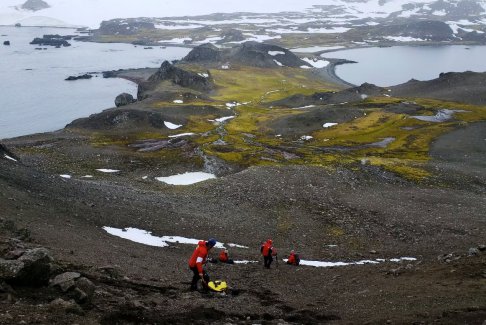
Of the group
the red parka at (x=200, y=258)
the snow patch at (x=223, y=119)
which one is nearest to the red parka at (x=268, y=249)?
the red parka at (x=200, y=258)

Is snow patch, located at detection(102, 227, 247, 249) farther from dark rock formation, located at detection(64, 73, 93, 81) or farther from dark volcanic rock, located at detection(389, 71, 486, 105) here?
dark rock formation, located at detection(64, 73, 93, 81)

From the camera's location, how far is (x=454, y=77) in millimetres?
107875

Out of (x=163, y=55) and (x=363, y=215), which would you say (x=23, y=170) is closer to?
(x=363, y=215)

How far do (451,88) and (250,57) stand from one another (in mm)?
67528

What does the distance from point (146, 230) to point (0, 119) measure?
67876 millimetres

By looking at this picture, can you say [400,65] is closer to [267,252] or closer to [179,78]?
[179,78]

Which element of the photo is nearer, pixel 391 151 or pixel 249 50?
pixel 391 151

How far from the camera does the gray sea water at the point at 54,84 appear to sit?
86.0 m

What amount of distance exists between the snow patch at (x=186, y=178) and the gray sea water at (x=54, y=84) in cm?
3937

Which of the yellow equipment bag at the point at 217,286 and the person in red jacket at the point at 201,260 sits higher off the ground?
the person in red jacket at the point at 201,260

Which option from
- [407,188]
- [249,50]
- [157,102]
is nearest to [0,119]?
[157,102]

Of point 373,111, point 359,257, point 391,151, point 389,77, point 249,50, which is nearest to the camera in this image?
point 359,257

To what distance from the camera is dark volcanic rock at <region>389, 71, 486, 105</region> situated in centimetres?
9794

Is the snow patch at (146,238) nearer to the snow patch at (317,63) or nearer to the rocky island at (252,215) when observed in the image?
the rocky island at (252,215)
